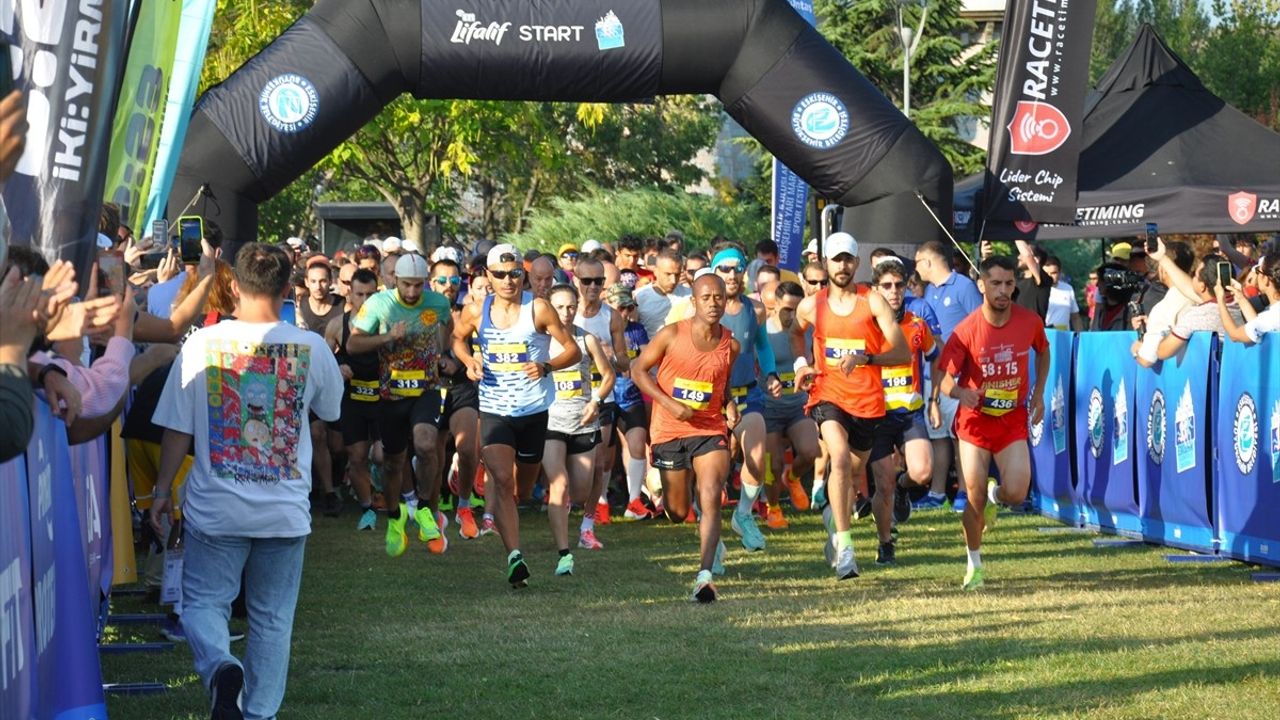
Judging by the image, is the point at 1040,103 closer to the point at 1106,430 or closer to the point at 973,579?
the point at 1106,430

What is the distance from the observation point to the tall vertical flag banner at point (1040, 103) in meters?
17.4

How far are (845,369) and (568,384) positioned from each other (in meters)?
2.22

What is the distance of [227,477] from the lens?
6.77 meters

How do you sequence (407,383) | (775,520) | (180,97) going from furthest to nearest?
(775,520), (180,97), (407,383)

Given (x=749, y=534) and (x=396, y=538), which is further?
(x=749, y=534)

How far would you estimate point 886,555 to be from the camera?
41.8 ft

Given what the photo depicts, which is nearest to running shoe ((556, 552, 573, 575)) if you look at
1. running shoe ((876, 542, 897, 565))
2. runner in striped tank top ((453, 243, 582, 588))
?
runner in striped tank top ((453, 243, 582, 588))

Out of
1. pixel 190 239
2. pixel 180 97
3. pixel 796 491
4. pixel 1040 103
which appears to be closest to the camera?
pixel 190 239

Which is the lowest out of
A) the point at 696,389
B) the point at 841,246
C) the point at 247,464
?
the point at 247,464

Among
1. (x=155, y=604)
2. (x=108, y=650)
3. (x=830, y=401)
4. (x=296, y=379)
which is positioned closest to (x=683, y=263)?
(x=830, y=401)

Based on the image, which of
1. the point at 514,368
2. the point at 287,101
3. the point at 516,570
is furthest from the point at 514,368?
the point at 287,101

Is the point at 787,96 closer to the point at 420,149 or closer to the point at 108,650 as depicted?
the point at 108,650

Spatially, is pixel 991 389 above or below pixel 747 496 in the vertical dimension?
above

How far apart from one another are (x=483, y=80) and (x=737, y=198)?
1678 inches
